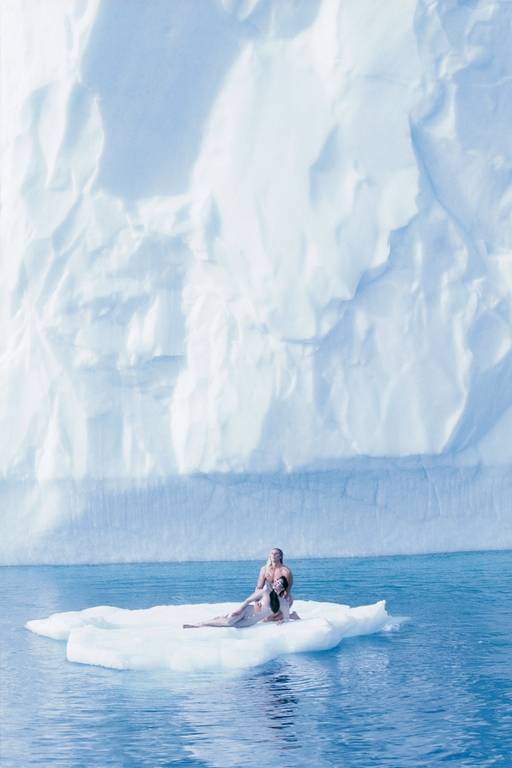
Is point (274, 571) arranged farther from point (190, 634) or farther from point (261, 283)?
point (261, 283)

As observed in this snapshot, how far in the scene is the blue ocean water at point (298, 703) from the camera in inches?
222

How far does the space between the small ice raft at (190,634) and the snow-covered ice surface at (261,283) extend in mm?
4244

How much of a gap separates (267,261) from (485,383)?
3034mm

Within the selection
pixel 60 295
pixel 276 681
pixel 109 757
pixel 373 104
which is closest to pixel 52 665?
pixel 276 681

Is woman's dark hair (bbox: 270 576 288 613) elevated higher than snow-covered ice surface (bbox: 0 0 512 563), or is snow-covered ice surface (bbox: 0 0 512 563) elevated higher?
snow-covered ice surface (bbox: 0 0 512 563)

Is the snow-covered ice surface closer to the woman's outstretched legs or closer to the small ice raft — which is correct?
the small ice raft

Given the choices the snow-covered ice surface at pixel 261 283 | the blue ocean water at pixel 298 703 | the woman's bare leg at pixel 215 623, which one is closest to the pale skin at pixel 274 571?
the woman's bare leg at pixel 215 623

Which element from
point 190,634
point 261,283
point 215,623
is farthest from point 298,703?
point 261,283

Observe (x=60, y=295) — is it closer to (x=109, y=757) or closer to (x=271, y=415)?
(x=271, y=415)

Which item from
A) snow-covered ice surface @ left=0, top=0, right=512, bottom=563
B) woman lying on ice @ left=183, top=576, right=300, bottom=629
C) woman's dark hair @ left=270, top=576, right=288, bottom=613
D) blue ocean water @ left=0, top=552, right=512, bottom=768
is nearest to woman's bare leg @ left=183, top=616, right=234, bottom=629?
woman lying on ice @ left=183, top=576, right=300, bottom=629

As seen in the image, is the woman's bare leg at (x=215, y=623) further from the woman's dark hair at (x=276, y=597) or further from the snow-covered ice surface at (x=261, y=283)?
the snow-covered ice surface at (x=261, y=283)

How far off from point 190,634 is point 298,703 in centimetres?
191

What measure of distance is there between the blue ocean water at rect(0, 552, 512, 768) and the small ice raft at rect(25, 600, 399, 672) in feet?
0.39

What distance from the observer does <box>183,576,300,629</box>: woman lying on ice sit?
8.69m
